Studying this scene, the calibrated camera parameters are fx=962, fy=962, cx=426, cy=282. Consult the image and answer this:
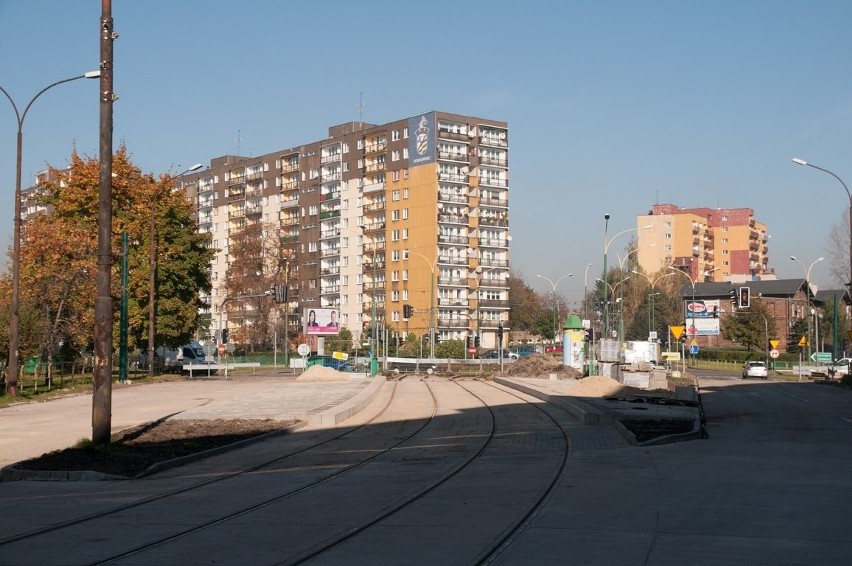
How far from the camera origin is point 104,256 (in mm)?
17719

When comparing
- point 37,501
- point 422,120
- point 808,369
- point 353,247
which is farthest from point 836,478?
point 353,247

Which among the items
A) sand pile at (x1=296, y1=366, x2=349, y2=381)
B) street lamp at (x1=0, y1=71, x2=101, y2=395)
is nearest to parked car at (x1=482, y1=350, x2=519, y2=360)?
sand pile at (x1=296, y1=366, x2=349, y2=381)

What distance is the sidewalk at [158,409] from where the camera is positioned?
21.6m

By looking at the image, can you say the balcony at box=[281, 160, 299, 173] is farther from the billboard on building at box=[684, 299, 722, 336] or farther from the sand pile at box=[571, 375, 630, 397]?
the sand pile at box=[571, 375, 630, 397]

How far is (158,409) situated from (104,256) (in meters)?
14.3

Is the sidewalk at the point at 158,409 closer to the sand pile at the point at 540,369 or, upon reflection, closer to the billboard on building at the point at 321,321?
the sand pile at the point at 540,369

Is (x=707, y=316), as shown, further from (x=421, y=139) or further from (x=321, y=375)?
(x=321, y=375)

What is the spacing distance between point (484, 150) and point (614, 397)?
242 feet

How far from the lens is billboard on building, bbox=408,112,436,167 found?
4136 inches

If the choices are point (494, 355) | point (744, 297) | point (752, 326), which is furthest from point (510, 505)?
point (752, 326)

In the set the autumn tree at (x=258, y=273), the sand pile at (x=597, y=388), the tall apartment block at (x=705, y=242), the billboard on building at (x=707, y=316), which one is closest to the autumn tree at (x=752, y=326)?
the billboard on building at (x=707, y=316)

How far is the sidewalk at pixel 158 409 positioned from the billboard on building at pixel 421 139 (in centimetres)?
6269

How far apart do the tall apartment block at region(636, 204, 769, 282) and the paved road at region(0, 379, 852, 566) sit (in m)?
129

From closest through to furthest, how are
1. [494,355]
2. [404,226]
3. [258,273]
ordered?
[494,355] → [258,273] → [404,226]
